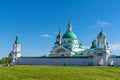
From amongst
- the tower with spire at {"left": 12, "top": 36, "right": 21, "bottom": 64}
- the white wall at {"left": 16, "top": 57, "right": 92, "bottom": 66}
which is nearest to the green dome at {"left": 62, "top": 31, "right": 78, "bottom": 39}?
the white wall at {"left": 16, "top": 57, "right": 92, "bottom": 66}

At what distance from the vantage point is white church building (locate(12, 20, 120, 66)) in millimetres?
68188

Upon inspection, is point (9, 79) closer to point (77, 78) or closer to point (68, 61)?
point (77, 78)

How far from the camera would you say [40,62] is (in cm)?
8000

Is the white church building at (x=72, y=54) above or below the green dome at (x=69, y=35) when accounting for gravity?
below

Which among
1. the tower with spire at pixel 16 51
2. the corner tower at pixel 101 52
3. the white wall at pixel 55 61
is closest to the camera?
the corner tower at pixel 101 52

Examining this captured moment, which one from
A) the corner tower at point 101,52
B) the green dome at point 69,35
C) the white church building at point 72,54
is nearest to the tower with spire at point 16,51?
the white church building at point 72,54

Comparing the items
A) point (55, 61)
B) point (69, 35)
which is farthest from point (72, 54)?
point (55, 61)

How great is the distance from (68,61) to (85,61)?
5.31m

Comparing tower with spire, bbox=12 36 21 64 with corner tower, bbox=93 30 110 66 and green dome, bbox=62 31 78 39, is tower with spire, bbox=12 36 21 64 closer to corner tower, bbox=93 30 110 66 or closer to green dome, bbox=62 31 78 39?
green dome, bbox=62 31 78 39

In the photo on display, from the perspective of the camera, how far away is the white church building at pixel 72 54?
224ft

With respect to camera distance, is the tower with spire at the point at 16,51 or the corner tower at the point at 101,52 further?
the tower with spire at the point at 16,51

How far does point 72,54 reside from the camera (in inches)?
3393

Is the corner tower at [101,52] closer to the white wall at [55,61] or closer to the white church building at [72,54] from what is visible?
the white church building at [72,54]

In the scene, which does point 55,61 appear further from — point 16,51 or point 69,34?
point 16,51
